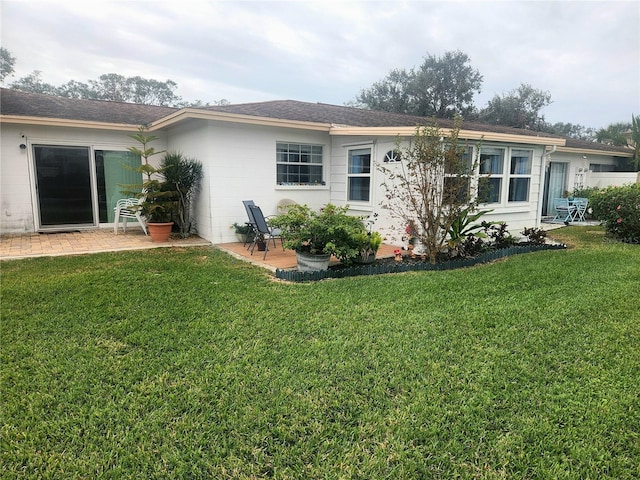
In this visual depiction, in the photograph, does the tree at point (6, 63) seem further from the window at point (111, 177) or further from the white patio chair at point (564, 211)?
the white patio chair at point (564, 211)

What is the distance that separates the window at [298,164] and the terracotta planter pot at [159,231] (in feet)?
9.07

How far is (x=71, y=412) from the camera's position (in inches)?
105

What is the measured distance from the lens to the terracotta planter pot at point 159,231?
901cm

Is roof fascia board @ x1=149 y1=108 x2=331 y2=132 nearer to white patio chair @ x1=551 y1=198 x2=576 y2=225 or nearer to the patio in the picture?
the patio

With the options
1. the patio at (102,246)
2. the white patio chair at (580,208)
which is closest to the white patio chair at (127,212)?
the patio at (102,246)

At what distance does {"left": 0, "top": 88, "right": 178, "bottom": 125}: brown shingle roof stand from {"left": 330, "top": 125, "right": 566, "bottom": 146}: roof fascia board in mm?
5844

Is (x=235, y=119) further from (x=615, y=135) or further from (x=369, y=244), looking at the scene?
(x=615, y=135)

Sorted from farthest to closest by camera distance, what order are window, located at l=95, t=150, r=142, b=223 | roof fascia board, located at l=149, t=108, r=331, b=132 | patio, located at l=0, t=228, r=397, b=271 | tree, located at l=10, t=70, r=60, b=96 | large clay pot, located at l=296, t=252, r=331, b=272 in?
tree, located at l=10, t=70, r=60, b=96 → window, located at l=95, t=150, r=142, b=223 → roof fascia board, located at l=149, t=108, r=331, b=132 → patio, located at l=0, t=228, r=397, b=271 → large clay pot, located at l=296, t=252, r=331, b=272

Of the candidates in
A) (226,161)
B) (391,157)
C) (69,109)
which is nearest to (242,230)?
(226,161)

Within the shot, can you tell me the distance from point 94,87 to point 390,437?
48186mm

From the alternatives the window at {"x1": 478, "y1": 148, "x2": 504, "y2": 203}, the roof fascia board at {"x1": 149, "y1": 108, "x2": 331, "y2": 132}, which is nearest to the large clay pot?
Answer: the roof fascia board at {"x1": 149, "y1": 108, "x2": 331, "y2": 132}

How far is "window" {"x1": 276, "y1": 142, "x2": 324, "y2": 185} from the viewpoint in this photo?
32.2 ft

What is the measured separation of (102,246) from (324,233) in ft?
16.5

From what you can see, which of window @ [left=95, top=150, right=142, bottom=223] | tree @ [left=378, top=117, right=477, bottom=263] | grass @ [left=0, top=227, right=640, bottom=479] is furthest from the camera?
Result: window @ [left=95, top=150, right=142, bottom=223]
